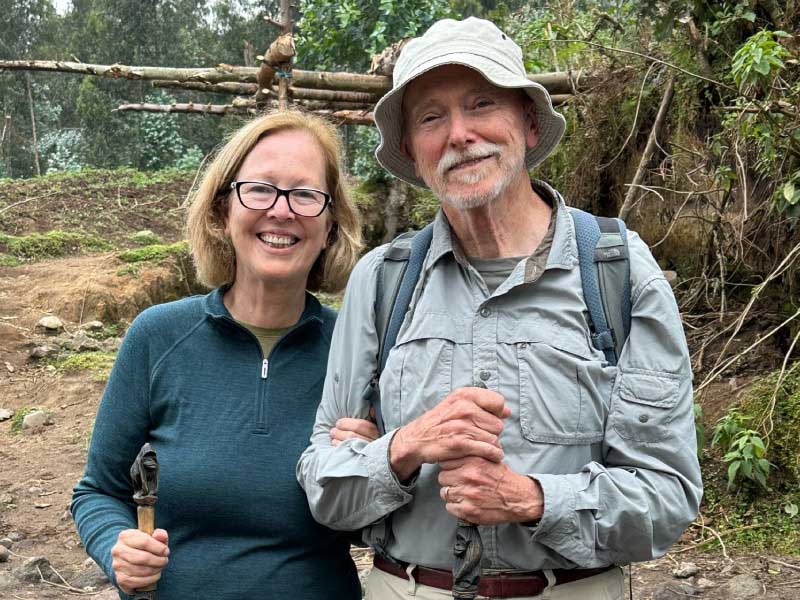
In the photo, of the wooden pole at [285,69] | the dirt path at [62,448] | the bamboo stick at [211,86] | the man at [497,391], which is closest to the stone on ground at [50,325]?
the dirt path at [62,448]

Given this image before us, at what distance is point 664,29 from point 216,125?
21.6 meters

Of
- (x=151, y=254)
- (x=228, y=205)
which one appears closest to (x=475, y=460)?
(x=228, y=205)

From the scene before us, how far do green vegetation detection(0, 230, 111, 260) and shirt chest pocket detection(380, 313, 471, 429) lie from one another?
11.2 metres

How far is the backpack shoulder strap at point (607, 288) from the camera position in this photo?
193 cm

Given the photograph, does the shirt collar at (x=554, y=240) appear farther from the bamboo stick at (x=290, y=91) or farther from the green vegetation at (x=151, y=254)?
the green vegetation at (x=151, y=254)

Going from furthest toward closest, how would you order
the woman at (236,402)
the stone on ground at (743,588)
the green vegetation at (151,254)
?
the green vegetation at (151,254), the stone on ground at (743,588), the woman at (236,402)

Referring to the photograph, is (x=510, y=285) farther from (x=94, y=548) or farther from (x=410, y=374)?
(x=94, y=548)

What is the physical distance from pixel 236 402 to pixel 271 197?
0.56 meters

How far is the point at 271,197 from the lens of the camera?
94.2 inches

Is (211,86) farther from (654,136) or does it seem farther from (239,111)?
(654,136)

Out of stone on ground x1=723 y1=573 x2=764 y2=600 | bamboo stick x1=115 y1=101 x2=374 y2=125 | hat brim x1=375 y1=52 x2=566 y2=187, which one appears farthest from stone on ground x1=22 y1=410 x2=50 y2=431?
hat brim x1=375 y1=52 x2=566 y2=187

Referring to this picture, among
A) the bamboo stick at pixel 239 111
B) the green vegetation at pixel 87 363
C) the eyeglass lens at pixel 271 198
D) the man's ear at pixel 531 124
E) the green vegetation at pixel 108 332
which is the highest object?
the bamboo stick at pixel 239 111

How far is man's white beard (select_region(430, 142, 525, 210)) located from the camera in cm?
206

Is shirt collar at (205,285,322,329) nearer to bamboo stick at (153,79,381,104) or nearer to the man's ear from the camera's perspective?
the man's ear
